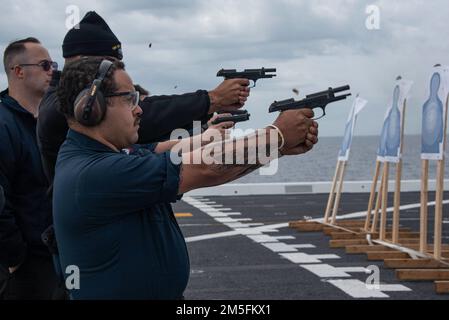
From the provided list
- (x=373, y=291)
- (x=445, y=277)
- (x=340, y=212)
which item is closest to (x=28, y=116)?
(x=373, y=291)

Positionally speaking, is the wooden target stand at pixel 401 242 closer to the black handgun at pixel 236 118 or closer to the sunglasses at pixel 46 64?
the sunglasses at pixel 46 64

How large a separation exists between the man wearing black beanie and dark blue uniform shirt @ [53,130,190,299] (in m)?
0.91

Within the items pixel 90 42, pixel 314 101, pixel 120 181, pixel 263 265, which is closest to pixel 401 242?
pixel 263 265

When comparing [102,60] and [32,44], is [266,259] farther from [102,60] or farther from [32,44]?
[102,60]

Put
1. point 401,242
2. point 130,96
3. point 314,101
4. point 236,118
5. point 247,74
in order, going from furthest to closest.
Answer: point 401,242
point 247,74
point 236,118
point 314,101
point 130,96

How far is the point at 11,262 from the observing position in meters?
4.68

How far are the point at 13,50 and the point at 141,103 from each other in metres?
0.99

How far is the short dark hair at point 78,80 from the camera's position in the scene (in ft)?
9.93

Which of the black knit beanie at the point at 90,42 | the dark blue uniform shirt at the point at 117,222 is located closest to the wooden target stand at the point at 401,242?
the black knit beanie at the point at 90,42

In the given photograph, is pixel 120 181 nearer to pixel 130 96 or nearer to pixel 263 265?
pixel 130 96

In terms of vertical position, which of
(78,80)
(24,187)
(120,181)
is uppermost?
(78,80)

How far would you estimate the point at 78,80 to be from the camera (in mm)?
3047

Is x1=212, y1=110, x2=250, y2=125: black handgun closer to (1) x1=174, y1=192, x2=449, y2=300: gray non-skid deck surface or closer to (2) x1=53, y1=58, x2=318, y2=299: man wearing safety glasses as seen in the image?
(2) x1=53, y1=58, x2=318, y2=299: man wearing safety glasses

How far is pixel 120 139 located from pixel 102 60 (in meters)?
0.29
